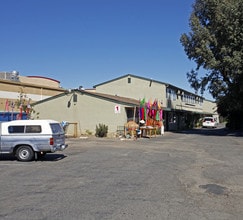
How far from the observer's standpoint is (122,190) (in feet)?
27.8

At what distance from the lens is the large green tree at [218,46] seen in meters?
31.9

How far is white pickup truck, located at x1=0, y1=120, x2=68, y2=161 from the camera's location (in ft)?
46.4

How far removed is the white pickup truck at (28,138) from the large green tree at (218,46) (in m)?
22.0

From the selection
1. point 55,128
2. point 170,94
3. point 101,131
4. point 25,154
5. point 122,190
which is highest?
point 170,94

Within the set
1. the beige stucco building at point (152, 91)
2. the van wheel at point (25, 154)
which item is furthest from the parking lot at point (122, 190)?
the beige stucco building at point (152, 91)

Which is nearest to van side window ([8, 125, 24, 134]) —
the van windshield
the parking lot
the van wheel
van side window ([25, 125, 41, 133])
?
van side window ([25, 125, 41, 133])

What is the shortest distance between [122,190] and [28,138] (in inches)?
278

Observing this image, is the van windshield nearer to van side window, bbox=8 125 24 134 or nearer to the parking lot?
van side window, bbox=8 125 24 134

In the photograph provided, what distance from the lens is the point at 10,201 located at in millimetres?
7363

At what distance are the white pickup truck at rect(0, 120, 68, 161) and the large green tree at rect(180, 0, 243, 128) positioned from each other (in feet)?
72.1

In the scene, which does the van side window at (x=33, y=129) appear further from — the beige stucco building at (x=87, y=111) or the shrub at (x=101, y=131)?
the beige stucco building at (x=87, y=111)

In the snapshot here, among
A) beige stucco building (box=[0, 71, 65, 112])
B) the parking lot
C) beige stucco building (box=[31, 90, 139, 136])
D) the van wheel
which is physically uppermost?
beige stucco building (box=[0, 71, 65, 112])

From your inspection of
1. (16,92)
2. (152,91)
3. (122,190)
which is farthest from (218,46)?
(122,190)

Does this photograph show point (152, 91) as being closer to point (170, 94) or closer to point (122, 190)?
point (170, 94)
